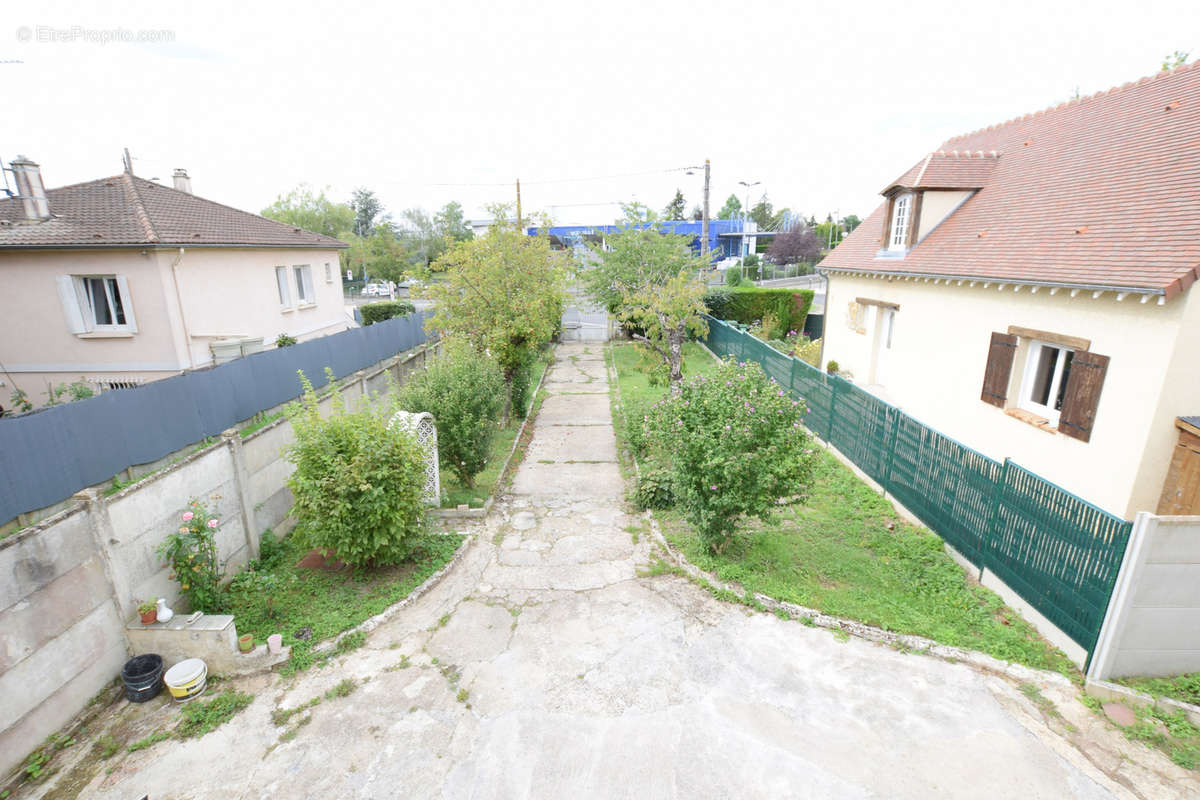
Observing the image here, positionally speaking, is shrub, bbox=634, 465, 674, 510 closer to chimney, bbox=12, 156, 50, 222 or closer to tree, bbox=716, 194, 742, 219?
chimney, bbox=12, 156, 50, 222

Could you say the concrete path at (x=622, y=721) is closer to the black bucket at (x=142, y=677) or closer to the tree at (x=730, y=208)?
the black bucket at (x=142, y=677)

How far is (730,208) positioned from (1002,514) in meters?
94.2

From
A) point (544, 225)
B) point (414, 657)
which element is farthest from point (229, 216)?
point (414, 657)

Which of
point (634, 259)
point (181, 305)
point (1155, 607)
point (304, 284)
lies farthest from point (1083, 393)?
point (304, 284)

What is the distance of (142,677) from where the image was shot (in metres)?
5.11

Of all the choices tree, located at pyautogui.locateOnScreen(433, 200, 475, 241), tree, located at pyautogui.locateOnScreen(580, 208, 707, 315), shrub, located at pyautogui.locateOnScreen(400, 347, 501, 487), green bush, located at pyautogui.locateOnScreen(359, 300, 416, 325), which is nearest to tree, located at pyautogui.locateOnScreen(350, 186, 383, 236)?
tree, located at pyautogui.locateOnScreen(433, 200, 475, 241)

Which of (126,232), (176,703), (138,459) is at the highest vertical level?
(126,232)

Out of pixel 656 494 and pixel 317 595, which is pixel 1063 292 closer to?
pixel 656 494

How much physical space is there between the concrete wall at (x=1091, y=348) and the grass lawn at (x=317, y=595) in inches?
353

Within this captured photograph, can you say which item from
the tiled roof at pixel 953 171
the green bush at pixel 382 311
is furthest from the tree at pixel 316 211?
the tiled roof at pixel 953 171

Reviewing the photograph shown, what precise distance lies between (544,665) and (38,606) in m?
4.31

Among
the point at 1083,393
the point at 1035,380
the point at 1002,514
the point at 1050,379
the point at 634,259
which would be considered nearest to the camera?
the point at 1002,514

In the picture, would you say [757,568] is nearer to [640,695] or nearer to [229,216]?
[640,695]

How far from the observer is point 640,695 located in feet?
16.5
